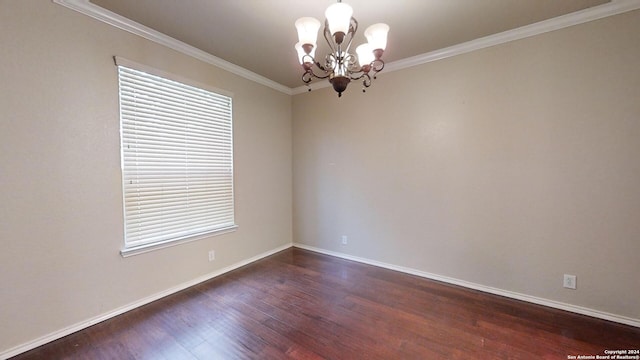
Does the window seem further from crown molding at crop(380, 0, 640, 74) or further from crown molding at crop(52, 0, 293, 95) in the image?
crown molding at crop(380, 0, 640, 74)

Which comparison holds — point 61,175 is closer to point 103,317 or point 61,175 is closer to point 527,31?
point 103,317

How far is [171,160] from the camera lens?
8.69 ft

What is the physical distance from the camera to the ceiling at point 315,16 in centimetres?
205

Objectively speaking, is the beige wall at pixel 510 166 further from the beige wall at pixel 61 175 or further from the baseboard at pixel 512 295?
the beige wall at pixel 61 175

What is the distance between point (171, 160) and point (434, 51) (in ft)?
10.5

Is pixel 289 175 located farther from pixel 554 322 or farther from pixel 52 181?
pixel 554 322

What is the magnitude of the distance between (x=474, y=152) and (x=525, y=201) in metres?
0.67

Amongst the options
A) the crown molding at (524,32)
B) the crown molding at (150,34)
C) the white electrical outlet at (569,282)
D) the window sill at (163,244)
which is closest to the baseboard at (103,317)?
the window sill at (163,244)

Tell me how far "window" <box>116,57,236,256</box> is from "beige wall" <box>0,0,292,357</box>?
0.36 ft

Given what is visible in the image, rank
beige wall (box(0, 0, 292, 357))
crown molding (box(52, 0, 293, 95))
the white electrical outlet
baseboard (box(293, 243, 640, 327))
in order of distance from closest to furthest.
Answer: beige wall (box(0, 0, 292, 357)) < crown molding (box(52, 0, 293, 95)) < baseboard (box(293, 243, 640, 327)) < the white electrical outlet

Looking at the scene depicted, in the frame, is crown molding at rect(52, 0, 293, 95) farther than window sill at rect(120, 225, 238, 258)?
No

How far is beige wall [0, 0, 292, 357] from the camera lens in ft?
5.79

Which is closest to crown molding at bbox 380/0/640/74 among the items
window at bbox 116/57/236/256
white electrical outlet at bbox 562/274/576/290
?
white electrical outlet at bbox 562/274/576/290

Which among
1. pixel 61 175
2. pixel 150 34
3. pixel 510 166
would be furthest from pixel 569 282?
pixel 150 34
